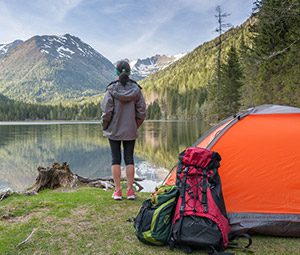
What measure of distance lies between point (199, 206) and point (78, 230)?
1949 mm

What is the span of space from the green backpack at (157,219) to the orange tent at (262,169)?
1081mm

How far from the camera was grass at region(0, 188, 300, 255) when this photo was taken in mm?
3838

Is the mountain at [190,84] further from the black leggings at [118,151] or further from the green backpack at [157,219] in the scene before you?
the green backpack at [157,219]

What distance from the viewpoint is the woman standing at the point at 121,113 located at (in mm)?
5961

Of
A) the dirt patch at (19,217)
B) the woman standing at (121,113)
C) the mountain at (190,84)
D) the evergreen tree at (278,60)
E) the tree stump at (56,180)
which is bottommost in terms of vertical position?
the tree stump at (56,180)

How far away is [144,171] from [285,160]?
10922 mm

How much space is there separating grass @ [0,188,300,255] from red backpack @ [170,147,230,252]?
21 centimetres

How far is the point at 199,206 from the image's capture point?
3.90 meters

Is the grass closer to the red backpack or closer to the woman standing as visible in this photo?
the red backpack

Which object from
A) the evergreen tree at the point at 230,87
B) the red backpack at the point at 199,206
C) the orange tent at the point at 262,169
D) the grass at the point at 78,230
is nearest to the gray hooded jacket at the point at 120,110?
the grass at the point at 78,230

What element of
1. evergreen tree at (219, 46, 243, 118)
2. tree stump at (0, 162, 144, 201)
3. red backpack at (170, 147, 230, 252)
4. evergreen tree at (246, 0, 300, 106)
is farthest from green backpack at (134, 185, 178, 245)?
evergreen tree at (219, 46, 243, 118)

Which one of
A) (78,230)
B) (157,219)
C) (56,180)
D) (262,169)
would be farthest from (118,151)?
(56,180)

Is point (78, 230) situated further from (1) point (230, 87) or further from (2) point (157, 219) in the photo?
(1) point (230, 87)

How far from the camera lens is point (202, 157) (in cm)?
428
